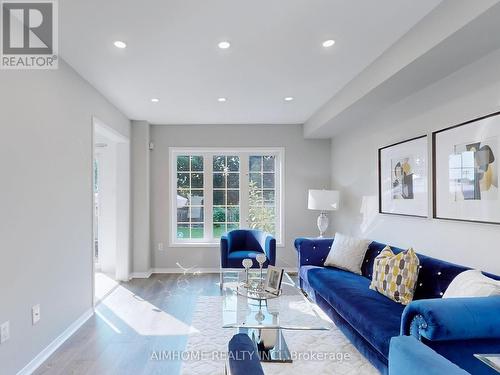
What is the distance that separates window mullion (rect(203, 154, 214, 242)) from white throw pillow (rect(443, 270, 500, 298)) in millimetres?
3715

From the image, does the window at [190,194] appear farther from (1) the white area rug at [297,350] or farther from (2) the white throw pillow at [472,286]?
(2) the white throw pillow at [472,286]

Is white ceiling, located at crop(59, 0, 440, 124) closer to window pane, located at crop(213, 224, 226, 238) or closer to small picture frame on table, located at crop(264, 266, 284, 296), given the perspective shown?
small picture frame on table, located at crop(264, 266, 284, 296)

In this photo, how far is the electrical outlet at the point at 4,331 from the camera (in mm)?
1906

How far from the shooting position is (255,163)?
518 cm

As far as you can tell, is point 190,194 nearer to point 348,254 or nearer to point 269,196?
point 269,196

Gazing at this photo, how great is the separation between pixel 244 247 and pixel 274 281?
1.91m

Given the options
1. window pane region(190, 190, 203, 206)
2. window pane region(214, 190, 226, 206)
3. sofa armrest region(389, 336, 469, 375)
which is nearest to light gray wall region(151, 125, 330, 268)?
window pane region(190, 190, 203, 206)

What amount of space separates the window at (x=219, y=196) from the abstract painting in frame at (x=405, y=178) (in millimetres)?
1994

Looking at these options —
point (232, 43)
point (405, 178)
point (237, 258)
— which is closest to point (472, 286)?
point (405, 178)

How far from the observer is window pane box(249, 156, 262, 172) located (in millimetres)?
5168

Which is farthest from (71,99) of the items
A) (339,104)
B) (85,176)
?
Answer: (339,104)

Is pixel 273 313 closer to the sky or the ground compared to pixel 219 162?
closer to the ground

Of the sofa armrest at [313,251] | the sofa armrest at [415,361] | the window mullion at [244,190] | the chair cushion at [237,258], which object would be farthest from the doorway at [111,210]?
the sofa armrest at [415,361]

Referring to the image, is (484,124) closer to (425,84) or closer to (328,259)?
(425,84)
